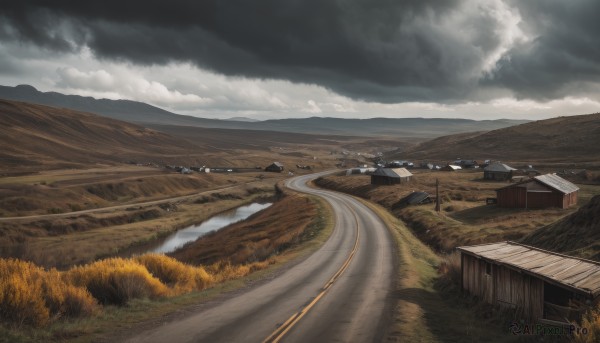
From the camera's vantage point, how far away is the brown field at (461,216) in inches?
1683

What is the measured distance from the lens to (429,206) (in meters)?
70.0

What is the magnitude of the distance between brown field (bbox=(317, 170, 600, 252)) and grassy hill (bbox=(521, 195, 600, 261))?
924 centimetres

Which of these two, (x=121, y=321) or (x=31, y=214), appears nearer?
(x=121, y=321)

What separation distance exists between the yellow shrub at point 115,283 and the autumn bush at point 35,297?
3.14 ft

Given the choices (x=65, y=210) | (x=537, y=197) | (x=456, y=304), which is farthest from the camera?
(x=65, y=210)

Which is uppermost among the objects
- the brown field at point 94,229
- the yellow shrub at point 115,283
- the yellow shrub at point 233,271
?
the yellow shrub at point 115,283

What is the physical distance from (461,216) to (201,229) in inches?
1541

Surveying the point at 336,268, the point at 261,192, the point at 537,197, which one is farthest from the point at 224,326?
the point at 261,192

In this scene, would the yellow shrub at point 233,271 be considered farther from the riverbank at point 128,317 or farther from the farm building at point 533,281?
the farm building at point 533,281

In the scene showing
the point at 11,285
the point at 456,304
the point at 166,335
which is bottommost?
the point at 456,304

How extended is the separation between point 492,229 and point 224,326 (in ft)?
119

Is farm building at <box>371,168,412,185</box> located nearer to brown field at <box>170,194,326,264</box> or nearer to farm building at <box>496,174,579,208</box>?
brown field at <box>170,194,326,264</box>

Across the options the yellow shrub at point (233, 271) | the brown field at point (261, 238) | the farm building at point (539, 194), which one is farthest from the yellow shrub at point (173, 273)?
the farm building at point (539, 194)

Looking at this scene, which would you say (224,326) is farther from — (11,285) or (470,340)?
(470,340)
